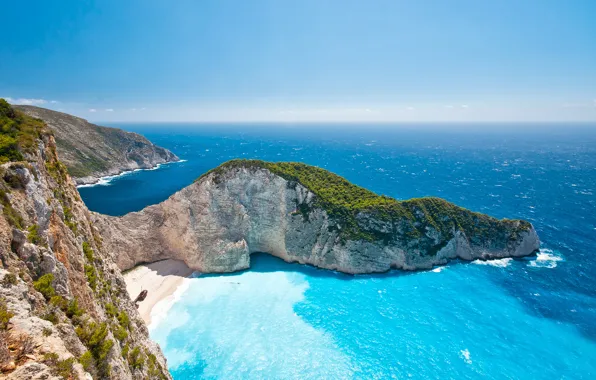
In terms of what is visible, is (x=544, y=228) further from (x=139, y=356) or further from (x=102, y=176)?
(x=102, y=176)

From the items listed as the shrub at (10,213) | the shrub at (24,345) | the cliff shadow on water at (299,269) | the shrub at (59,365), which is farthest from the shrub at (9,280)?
the cliff shadow on water at (299,269)

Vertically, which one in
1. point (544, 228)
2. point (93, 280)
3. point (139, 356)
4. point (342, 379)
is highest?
point (93, 280)

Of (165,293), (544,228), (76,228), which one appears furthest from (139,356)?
(544,228)

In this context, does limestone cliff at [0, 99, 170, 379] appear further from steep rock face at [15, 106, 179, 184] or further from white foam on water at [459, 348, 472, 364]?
steep rock face at [15, 106, 179, 184]

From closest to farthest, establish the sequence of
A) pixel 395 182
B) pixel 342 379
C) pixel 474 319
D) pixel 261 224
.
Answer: pixel 342 379 → pixel 474 319 → pixel 261 224 → pixel 395 182

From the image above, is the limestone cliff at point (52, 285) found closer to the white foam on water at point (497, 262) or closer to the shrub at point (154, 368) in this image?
the shrub at point (154, 368)

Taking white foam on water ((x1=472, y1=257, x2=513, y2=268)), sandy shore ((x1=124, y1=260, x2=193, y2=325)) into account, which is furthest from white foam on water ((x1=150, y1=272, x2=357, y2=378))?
white foam on water ((x1=472, y1=257, x2=513, y2=268))
